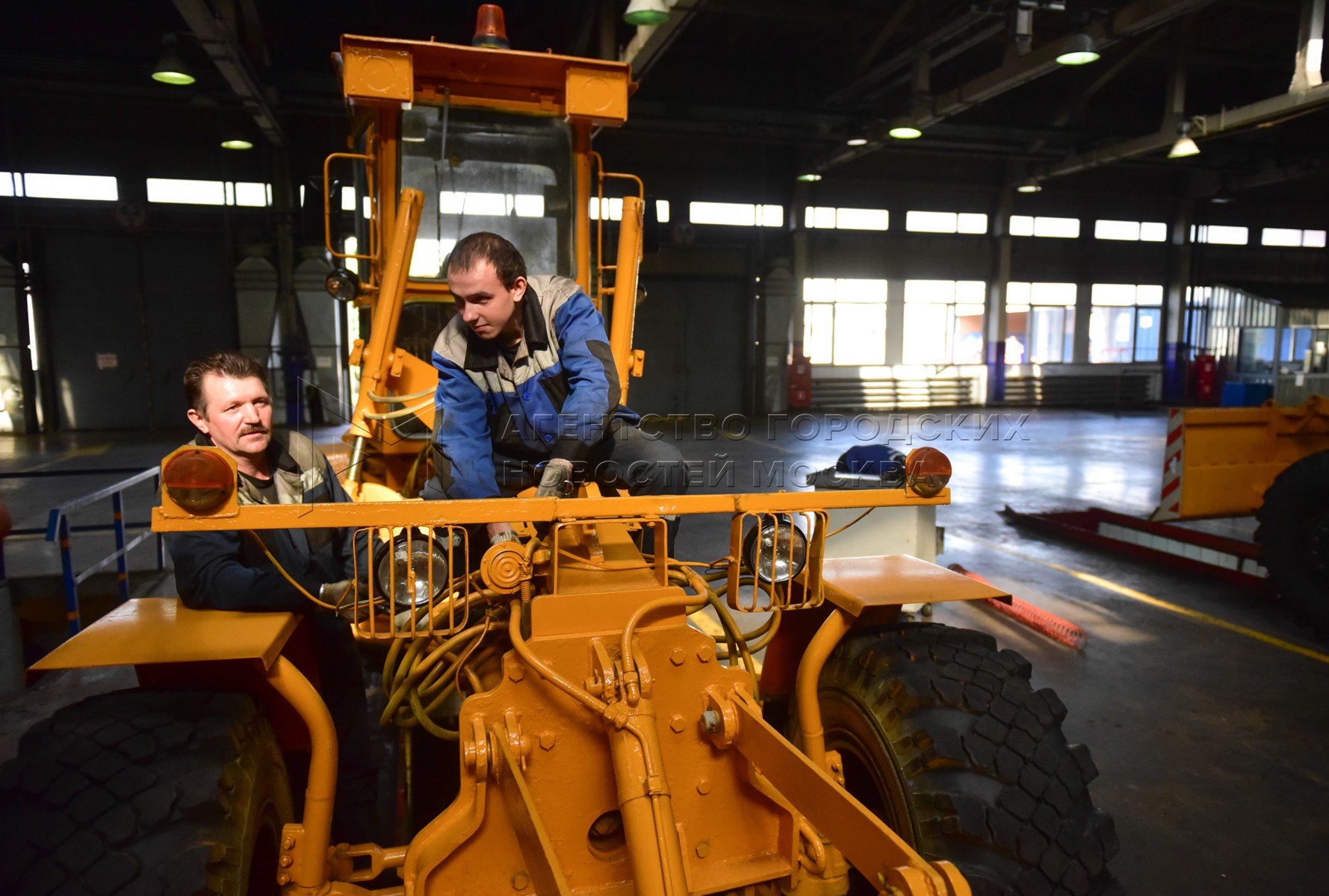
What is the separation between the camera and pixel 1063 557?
6.87m

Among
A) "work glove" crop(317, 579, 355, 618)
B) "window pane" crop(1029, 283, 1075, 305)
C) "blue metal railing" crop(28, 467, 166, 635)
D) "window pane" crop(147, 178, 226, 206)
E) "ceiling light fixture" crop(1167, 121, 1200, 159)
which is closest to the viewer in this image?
"work glove" crop(317, 579, 355, 618)

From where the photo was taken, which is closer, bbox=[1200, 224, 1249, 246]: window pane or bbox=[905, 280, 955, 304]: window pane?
bbox=[905, 280, 955, 304]: window pane

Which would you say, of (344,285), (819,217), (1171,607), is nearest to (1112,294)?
(819,217)

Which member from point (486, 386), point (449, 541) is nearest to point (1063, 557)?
point (486, 386)

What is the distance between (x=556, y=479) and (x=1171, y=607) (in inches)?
207

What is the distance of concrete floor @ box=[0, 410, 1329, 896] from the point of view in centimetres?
289

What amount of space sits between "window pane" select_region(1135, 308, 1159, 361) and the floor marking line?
18241mm

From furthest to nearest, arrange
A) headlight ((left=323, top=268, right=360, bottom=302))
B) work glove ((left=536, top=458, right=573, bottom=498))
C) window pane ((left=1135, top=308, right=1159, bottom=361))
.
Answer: window pane ((left=1135, top=308, right=1159, bottom=361)) → headlight ((left=323, top=268, right=360, bottom=302)) → work glove ((left=536, top=458, right=573, bottom=498))

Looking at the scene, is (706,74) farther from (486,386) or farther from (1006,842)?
(1006,842)

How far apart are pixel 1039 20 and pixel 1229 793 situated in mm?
14446

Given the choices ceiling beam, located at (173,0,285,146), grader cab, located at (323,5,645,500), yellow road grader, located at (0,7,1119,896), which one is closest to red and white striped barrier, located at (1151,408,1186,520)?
grader cab, located at (323,5,645,500)

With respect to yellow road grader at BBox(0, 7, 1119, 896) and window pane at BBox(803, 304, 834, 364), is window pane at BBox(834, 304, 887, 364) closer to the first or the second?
window pane at BBox(803, 304, 834, 364)

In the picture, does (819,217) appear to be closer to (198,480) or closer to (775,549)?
(775,549)

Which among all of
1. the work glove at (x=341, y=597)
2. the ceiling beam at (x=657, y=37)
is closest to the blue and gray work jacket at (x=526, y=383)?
the work glove at (x=341, y=597)
